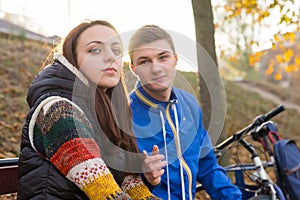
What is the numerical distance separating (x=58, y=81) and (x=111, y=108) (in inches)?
10.8

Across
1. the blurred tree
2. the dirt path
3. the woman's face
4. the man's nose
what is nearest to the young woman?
the woman's face

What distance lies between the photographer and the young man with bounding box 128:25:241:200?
7.29 feet

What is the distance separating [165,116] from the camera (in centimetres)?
237

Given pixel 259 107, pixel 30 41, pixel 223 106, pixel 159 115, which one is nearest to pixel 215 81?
pixel 223 106

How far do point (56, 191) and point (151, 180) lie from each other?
0.56 metres

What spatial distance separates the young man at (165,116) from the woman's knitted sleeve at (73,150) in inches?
25.1

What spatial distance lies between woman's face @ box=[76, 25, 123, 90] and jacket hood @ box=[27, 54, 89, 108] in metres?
0.05

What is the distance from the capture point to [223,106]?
2.49 meters

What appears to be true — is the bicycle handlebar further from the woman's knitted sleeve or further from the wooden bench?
the woman's knitted sleeve

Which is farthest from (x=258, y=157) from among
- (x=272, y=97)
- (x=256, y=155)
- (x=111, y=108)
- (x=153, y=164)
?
(x=272, y=97)

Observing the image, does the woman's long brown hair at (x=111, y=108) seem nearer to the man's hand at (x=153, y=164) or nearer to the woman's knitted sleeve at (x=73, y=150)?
the man's hand at (x=153, y=164)

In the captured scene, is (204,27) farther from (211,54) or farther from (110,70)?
(110,70)

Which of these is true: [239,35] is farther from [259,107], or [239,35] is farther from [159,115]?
[159,115]

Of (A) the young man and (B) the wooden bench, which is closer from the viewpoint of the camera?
(A) the young man
